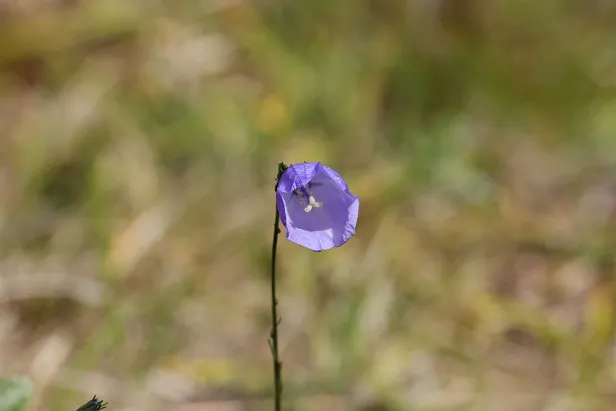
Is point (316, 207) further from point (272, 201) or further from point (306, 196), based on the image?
point (272, 201)

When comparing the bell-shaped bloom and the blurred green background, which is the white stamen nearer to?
the bell-shaped bloom

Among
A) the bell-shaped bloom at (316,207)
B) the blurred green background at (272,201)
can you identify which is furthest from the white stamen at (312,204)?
the blurred green background at (272,201)

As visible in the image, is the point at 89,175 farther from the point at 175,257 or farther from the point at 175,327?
the point at 175,327

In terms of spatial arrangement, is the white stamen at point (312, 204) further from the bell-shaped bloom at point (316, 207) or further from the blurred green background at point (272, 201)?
the blurred green background at point (272, 201)

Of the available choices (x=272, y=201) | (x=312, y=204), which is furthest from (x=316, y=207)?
(x=272, y=201)

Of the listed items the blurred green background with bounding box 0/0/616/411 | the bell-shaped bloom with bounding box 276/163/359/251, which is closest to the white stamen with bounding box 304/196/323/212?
the bell-shaped bloom with bounding box 276/163/359/251

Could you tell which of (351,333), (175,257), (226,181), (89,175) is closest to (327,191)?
(351,333)

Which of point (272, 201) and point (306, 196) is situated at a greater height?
point (272, 201)
